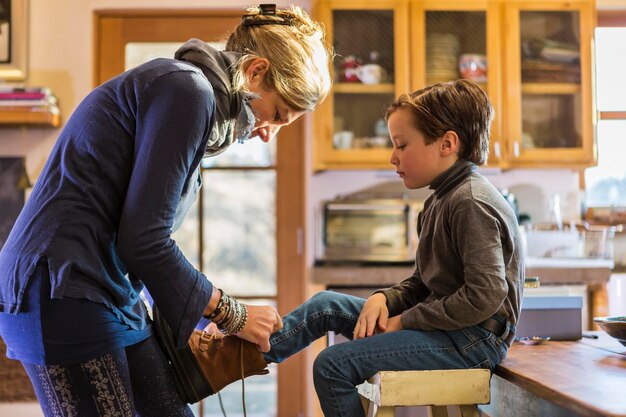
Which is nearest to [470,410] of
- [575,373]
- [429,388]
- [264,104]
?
[429,388]

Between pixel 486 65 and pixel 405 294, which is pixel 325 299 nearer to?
pixel 405 294

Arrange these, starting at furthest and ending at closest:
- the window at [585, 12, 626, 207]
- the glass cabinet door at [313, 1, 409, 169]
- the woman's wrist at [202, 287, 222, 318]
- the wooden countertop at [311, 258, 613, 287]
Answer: the window at [585, 12, 626, 207] < the glass cabinet door at [313, 1, 409, 169] < the wooden countertop at [311, 258, 613, 287] < the woman's wrist at [202, 287, 222, 318]

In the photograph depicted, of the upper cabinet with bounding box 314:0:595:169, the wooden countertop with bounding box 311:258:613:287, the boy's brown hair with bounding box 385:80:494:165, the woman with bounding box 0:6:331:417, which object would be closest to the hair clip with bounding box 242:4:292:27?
the woman with bounding box 0:6:331:417

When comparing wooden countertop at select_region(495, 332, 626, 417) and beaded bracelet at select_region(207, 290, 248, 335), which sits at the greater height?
beaded bracelet at select_region(207, 290, 248, 335)

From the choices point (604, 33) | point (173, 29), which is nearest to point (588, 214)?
point (604, 33)

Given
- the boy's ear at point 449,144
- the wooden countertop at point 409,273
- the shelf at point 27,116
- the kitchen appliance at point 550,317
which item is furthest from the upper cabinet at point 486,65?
the boy's ear at point 449,144

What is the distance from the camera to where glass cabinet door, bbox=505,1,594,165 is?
3648 millimetres

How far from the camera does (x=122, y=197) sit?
1.19 meters

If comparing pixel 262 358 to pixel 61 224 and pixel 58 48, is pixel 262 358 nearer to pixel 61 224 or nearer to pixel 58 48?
pixel 61 224

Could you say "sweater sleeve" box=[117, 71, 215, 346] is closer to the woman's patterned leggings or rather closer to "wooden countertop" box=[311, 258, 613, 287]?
the woman's patterned leggings

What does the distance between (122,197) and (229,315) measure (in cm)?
27

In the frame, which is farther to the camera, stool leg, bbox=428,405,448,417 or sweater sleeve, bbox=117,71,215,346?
stool leg, bbox=428,405,448,417

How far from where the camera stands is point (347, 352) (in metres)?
1.43

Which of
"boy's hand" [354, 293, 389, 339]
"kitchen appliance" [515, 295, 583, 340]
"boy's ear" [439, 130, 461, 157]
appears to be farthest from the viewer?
"kitchen appliance" [515, 295, 583, 340]
